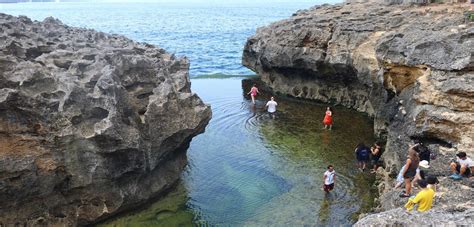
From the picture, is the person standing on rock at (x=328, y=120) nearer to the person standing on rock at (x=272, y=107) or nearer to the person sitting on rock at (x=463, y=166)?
the person standing on rock at (x=272, y=107)

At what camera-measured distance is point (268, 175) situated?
1978cm

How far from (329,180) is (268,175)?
331cm

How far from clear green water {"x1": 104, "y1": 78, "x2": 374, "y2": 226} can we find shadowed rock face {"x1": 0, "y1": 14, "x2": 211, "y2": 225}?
1.30m

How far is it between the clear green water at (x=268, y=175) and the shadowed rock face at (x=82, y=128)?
130 centimetres

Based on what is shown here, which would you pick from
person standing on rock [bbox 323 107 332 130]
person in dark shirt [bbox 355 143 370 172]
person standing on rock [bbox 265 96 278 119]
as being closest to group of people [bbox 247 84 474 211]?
person in dark shirt [bbox 355 143 370 172]

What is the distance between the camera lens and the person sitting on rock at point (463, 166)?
45.2ft

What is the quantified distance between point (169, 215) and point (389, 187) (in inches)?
327

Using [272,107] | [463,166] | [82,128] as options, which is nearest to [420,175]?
[463,166]

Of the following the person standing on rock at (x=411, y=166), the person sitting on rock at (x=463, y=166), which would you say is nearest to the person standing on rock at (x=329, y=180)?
the person standing on rock at (x=411, y=166)

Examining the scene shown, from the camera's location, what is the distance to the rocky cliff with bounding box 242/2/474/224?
51.9 feet

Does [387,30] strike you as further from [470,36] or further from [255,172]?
[255,172]

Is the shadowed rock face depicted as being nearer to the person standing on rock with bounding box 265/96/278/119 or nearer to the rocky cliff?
the rocky cliff

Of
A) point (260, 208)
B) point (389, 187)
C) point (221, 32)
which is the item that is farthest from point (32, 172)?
point (221, 32)

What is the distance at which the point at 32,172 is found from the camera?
13.6 meters
